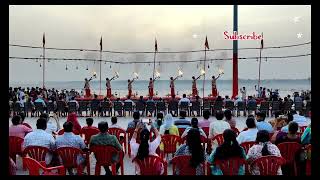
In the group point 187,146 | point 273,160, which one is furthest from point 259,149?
point 187,146

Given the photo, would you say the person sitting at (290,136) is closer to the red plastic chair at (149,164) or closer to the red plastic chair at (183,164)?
the red plastic chair at (183,164)

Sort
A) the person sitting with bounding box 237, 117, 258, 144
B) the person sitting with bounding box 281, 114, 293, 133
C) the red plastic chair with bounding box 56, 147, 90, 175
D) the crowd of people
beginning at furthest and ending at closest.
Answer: the person sitting with bounding box 281, 114, 293, 133, the person sitting with bounding box 237, 117, 258, 144, the red plastic chair with bounding box 56, 147, 90, 175, the crowd of people

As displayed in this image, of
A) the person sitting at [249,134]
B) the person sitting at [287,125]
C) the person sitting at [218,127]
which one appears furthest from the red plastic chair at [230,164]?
the person sitting at [218,127]

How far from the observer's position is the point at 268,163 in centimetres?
546

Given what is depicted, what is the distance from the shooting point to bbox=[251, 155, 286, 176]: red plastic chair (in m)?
5.42

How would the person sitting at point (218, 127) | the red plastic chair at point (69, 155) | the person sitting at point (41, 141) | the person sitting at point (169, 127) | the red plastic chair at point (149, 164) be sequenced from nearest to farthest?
the red plastic chair at point (149, 164)
the red plastic chair at point (69, 155)
the person sitting at point (41, 141)
the person sitting at point (218, 127)
the person sitting at point (169, 127)

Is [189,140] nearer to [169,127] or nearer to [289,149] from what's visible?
[289,149]

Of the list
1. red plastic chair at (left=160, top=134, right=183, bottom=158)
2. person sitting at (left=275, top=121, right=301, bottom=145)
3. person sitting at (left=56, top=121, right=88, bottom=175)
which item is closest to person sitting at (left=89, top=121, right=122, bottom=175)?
person sitting at (left=56, top=121, right=88, bottom=175)

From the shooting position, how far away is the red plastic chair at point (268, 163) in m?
5.42

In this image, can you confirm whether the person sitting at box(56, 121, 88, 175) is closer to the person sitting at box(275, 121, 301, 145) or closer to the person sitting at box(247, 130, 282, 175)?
the person sitting at box(247, 130, 282, 175)
